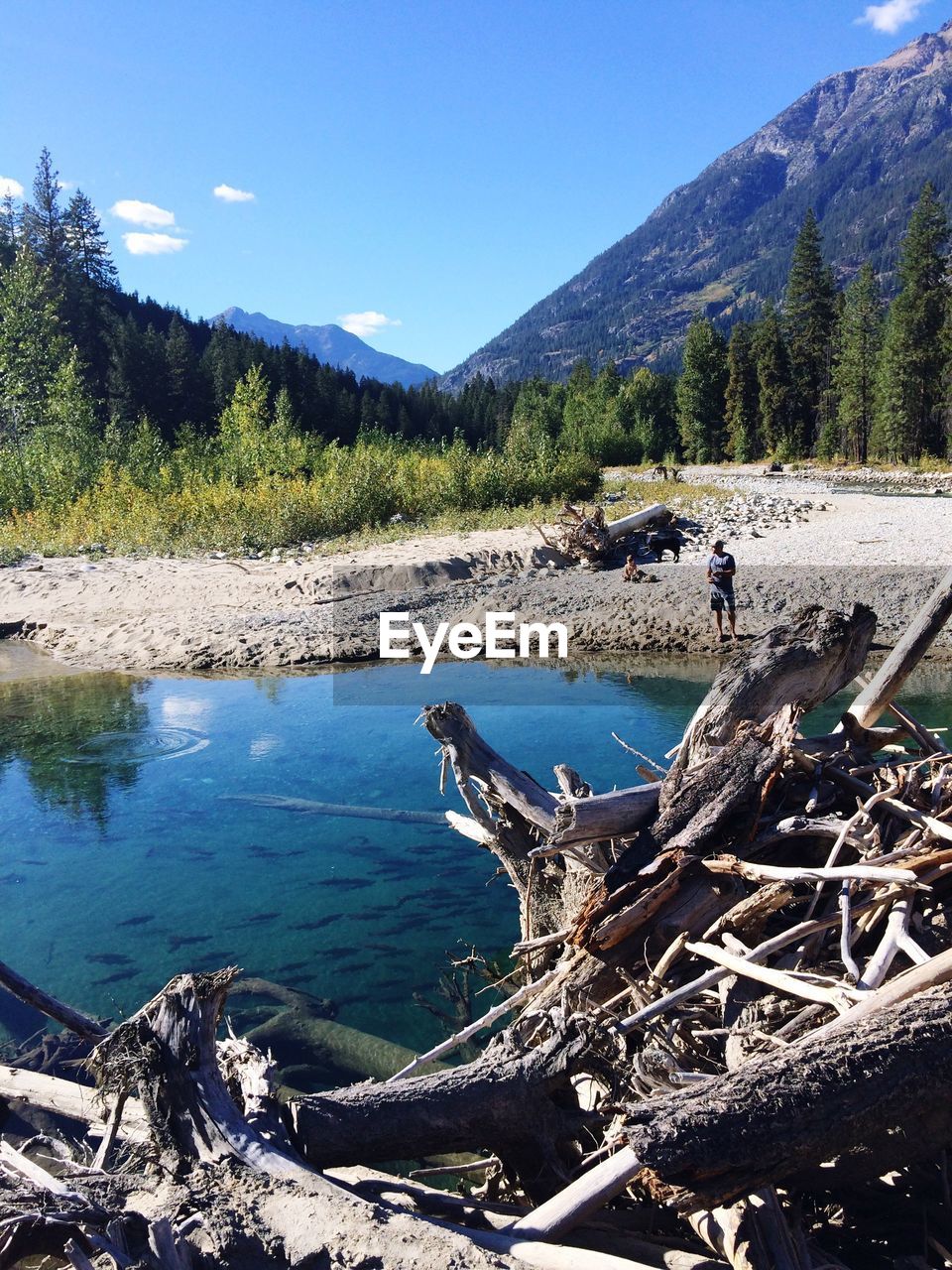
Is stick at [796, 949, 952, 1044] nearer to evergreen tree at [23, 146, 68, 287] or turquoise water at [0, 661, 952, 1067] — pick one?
turquoise water at [0, 661, 952, 1067]

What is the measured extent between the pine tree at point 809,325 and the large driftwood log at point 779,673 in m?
66.2

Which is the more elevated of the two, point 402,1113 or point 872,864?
point 872,864

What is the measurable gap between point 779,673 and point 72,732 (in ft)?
36.3

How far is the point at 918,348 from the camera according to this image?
170ft

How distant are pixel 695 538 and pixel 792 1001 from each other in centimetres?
2073

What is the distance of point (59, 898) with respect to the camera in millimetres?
7742

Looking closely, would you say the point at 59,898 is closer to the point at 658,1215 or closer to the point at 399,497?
the point at 658,1215

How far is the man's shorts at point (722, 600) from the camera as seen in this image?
1432cm

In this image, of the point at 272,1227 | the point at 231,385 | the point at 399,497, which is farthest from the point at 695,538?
the point at 231,385

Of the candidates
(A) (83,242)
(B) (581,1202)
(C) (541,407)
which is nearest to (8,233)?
(A) (83,242)

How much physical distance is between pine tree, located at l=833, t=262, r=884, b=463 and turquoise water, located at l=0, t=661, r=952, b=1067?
5003 cm

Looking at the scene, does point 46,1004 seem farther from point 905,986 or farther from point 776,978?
point 905,986

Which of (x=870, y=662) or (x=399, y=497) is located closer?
(x=870, y=662)

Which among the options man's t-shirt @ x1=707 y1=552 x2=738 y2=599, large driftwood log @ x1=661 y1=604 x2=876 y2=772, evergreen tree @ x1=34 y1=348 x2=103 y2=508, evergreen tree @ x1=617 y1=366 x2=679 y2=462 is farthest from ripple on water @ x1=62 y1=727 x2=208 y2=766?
evergreen tree @ x1=617 y1=366 x2=679 y2=462
